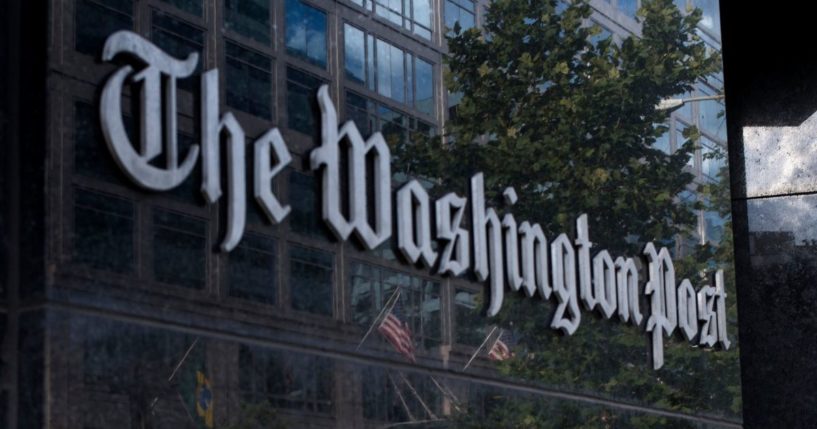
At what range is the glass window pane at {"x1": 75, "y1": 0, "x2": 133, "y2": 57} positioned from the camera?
5.18 m

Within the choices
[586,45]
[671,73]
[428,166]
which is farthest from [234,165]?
[671,73]

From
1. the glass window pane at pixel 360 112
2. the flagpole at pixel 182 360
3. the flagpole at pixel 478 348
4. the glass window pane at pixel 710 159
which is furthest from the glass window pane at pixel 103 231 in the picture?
the glass window pane at pixel 710 159

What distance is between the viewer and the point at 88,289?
5.11 m

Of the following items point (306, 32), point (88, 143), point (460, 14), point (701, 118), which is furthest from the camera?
point (701, 118)

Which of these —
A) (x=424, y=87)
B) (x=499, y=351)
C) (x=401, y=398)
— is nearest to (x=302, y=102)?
(x=424, y=87)

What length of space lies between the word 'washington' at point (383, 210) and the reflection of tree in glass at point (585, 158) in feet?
0.32

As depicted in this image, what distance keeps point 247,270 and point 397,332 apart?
919 millimetres

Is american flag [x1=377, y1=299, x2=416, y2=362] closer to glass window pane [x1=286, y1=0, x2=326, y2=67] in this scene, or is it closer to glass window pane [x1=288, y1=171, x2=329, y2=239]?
glass window pane [x1=288, y1=171, x2=329, y2=239]

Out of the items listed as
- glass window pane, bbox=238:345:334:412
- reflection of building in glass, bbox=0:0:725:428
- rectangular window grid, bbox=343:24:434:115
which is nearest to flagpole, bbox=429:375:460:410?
reflection of building in glass, bbox=0:0:725:428

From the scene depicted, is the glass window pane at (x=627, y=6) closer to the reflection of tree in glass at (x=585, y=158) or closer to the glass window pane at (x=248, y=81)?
the reflection of tree in glass at (x=585, y=158)

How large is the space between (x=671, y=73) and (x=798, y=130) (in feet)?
2.83

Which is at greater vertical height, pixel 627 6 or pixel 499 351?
pixel 627 6

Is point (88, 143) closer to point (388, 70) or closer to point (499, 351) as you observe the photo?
point (388, 70)

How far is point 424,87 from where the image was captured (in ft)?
22.7
